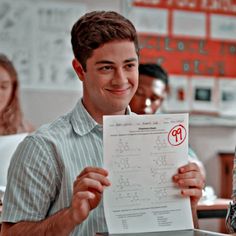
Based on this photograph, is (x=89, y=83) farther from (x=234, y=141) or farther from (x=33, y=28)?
(x=234, y=141)

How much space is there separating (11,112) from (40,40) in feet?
3.89

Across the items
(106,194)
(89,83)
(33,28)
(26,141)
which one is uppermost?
(33,28)

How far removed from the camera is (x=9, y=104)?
374 cm

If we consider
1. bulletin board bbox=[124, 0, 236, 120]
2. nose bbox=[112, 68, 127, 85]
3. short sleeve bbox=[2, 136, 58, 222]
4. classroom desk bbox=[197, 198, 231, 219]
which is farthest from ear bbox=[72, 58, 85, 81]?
bulletin board bbox=[124, 0, 236, 120]

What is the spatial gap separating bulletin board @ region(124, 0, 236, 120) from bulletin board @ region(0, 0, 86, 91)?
23.0 inches

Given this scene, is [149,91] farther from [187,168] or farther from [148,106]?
[187,168]

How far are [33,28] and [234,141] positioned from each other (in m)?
1.92

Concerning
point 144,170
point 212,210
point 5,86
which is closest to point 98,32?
point 144,170

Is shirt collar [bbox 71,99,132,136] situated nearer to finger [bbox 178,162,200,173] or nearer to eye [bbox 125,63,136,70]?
eye [bbox 125,63,136,70]

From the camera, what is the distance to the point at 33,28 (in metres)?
4.73

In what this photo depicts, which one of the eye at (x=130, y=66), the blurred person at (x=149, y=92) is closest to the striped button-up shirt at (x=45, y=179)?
the eye at (x=130, y=66)

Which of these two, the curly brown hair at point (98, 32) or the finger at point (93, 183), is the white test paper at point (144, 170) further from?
the curly brown hair at point (98, 32)

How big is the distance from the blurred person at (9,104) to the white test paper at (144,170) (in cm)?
207

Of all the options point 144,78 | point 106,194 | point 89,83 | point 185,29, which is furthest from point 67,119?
point 185,29
